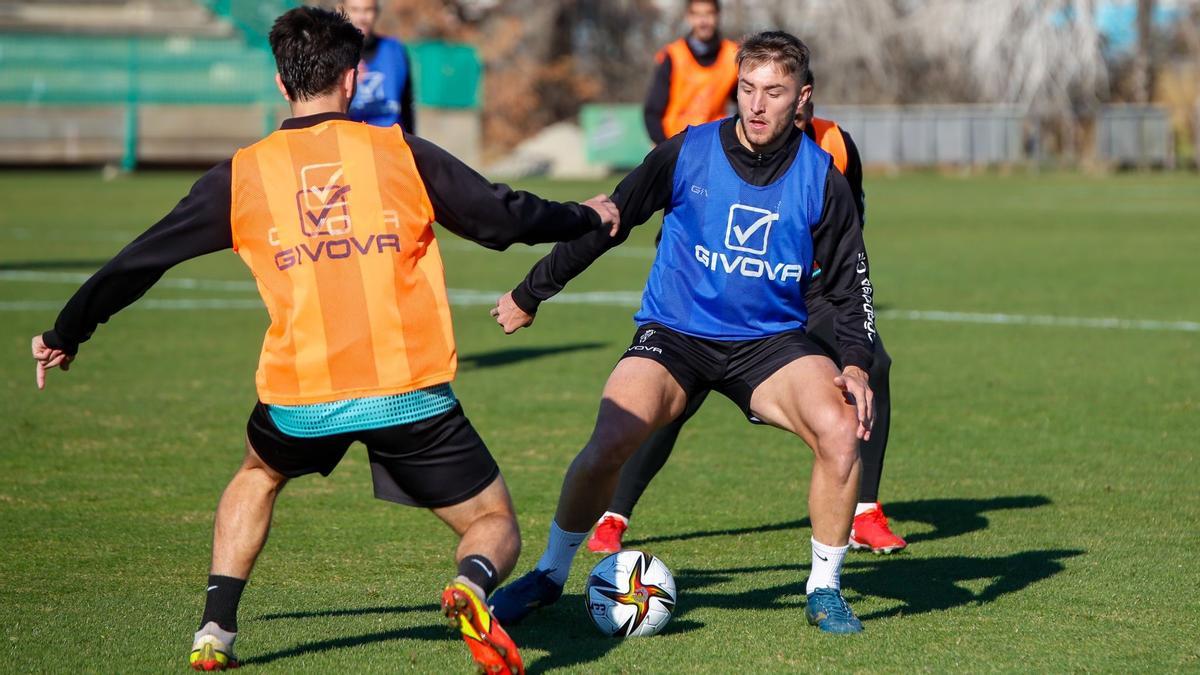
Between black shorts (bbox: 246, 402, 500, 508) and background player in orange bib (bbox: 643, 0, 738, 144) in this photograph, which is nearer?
black shorts (bbox: 246, 402, 500, 508)

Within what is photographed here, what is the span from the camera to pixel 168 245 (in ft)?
14.8

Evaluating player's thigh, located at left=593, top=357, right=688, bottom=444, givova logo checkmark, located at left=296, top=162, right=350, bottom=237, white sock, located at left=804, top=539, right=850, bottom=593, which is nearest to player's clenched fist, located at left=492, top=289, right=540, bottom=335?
player's thigh, located at left=593, top=357, right=688, bottom=444

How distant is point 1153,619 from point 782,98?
82.4 inches

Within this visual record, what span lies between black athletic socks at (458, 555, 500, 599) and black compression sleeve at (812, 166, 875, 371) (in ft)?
5.05

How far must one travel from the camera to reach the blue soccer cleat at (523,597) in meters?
5.30

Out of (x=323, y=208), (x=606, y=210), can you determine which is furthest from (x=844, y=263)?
(x=323, y=208)

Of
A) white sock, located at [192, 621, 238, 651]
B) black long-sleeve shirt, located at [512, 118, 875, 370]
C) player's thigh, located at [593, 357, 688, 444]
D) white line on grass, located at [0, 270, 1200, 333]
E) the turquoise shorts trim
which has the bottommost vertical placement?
white line on grass, located at [0, 270, 1200, 333]

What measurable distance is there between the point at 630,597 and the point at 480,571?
3.01 ft

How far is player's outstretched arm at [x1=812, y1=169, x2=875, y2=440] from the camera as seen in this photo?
536cm

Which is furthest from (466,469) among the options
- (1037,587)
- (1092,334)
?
(1092,334)

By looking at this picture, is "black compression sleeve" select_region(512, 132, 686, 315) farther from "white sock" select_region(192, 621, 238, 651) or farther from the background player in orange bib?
the background player in orange bib

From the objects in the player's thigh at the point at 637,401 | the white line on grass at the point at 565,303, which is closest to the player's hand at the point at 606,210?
the player's thigh at the point at 637,401

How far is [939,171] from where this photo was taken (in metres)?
47.9

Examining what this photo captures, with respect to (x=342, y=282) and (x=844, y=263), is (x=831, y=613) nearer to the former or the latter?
(x=844, y=263)
